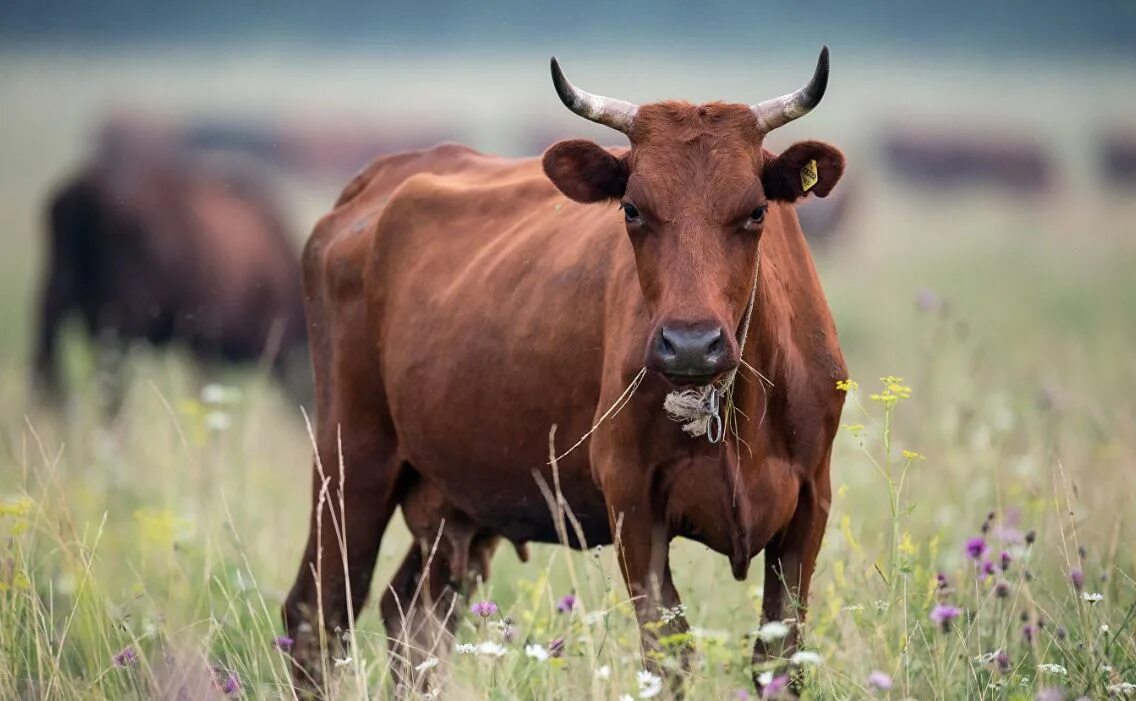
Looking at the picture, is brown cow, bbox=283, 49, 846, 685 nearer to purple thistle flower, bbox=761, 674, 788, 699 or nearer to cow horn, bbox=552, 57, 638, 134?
cow horn, bbox=552, 57, 638, 134

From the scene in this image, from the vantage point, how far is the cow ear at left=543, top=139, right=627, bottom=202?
5758 millimetres

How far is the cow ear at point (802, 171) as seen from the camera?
5.56 metres

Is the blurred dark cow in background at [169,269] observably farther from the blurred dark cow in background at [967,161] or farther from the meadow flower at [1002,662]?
the blurred dark cow in background at [967,161]

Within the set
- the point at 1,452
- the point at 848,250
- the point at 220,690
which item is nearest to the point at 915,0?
the point at 848,250

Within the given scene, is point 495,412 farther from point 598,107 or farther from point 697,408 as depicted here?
point 598,107

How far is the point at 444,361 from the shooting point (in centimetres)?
687

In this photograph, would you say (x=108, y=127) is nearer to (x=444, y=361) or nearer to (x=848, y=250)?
(x=848, y=250)

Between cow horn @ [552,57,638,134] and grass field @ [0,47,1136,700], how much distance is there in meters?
1.22

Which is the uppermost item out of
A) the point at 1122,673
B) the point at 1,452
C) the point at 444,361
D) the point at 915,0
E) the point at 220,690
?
the point at 915,0

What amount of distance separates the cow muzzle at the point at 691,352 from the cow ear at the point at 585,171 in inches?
34.2

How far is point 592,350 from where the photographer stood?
6164 millimetres

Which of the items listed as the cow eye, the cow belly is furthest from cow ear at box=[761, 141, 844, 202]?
the cow belly

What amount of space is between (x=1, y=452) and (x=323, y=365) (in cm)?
550

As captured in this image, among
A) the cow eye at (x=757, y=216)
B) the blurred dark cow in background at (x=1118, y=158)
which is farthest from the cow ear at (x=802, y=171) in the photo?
the blurred dark cow in background at (x=1118, y=158)
